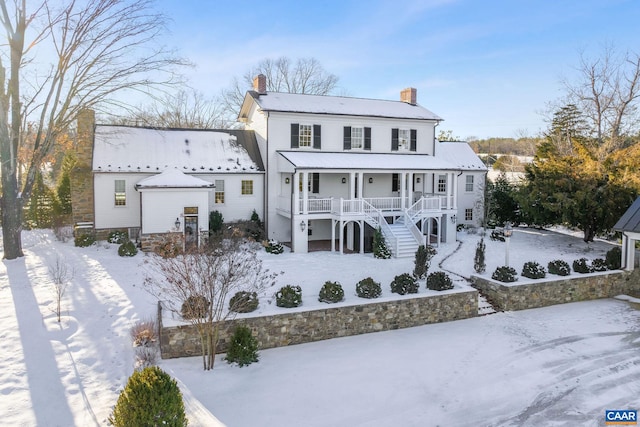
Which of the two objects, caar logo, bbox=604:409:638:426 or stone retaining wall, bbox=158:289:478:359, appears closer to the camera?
caar logo, bbox=604:409:638:426

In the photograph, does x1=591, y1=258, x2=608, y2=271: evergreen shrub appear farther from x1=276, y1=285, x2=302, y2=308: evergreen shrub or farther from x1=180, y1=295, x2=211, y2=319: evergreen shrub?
x1=180, y1=295, x2=211, y2=319: evergreen shrub

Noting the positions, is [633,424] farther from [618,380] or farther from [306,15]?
[306,15]

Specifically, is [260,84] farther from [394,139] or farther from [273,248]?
[273,248]

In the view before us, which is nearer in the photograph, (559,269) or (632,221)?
(559,269)

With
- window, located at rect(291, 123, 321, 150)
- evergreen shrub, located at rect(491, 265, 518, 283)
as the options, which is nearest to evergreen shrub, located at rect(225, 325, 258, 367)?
evergreen shrub, located at rect(491, 265, 518, 283)

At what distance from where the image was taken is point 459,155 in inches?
1187

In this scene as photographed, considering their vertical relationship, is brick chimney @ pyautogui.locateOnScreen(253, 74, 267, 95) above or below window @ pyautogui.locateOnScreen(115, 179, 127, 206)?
above

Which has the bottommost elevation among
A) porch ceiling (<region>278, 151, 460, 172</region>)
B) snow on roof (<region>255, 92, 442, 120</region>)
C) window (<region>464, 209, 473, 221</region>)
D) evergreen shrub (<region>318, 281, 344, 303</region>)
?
evergreen shrub (<region>318, 281, 344, 303</region>)

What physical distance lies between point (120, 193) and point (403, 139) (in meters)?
16.3

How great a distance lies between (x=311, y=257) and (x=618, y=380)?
490 inches

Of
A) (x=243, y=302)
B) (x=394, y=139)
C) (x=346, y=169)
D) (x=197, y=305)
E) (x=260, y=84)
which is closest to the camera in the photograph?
(x=197, y=305)

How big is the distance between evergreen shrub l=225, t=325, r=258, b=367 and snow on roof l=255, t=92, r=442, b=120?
14644 millimetres

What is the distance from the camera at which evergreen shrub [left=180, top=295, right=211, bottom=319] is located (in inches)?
375

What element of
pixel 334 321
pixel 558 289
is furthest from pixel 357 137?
pixel 334 321
